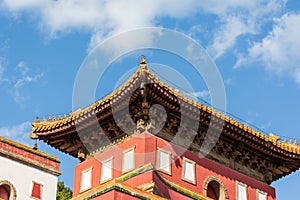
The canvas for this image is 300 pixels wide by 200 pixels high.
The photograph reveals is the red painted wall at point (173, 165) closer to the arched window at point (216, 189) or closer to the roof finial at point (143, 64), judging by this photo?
the arched window at point (216, 189)

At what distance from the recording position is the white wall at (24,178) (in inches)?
1046

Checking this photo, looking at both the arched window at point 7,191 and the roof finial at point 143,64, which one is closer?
the roof finial at point 143,64

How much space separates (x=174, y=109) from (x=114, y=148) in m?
2.97

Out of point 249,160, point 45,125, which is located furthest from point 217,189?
point 45,125

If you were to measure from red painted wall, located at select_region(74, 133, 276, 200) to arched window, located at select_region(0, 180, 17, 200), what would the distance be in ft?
9.22

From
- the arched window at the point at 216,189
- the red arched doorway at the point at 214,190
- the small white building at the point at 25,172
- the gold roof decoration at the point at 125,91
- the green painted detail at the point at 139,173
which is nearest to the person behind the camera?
the green painted detail at the point at 139,173

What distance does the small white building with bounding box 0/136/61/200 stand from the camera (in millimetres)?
26484

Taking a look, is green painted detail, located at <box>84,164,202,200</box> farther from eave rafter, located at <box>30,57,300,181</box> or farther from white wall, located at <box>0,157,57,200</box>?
white wall, located at <box>0,157,57,200</box>

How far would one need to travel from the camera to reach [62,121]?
84.2 feet

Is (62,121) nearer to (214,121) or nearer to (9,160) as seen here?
(9,160)

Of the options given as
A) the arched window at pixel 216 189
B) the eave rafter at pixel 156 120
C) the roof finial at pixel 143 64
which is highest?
the roof finial at pixel 143 64

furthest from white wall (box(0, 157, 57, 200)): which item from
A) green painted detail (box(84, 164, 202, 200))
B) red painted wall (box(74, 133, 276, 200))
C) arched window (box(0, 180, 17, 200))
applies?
green painted detail (box(84, 164, 202, 200))

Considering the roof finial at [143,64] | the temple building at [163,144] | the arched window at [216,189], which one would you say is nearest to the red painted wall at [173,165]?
Result: the temple building at [163,144]

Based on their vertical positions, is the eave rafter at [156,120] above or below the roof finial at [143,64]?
below
